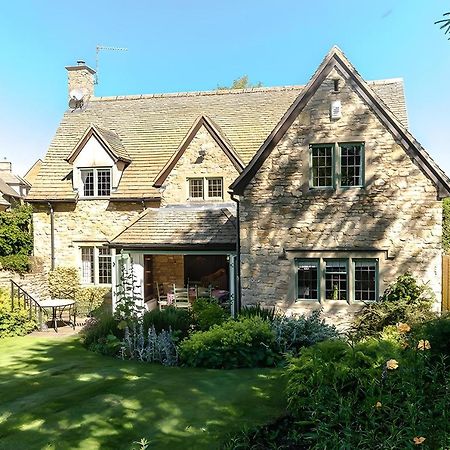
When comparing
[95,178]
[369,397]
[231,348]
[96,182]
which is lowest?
[231,348]

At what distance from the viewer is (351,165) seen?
13.9 metres

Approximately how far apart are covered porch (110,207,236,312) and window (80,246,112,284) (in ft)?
7.21

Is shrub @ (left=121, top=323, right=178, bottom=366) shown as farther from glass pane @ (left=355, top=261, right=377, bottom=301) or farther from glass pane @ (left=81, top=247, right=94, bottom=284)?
glass pane @ (left=81, top=247, right=94, bottom=284)

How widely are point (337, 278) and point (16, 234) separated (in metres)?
16.3

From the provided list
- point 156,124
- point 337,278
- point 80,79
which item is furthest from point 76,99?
point 337,278

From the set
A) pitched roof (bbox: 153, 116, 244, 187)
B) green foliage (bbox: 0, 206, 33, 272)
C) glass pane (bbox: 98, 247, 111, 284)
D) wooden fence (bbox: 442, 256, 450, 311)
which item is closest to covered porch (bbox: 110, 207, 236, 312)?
pitched roof (bbox: 153, 116, 244, 187)

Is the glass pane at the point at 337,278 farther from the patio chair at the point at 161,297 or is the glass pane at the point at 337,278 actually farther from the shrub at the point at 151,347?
the patio chair at the point at 161,297

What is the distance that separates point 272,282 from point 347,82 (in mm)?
6872

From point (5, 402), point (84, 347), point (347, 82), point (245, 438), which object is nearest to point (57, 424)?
point (5, 402)

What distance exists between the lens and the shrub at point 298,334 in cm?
1134

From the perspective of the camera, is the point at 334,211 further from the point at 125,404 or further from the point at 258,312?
the point at 125,404

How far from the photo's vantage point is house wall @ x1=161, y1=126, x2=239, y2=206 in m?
19.6

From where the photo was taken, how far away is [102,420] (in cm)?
736

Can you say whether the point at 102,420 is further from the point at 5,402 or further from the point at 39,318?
the point at 39,318
